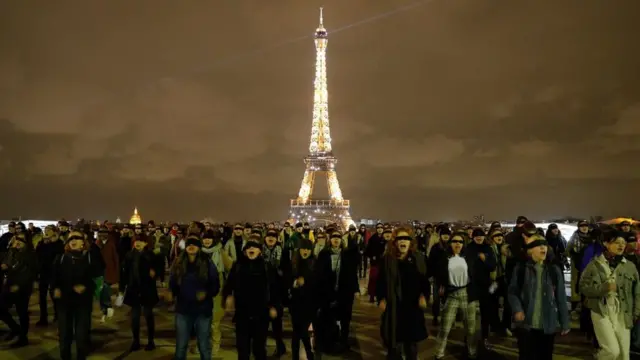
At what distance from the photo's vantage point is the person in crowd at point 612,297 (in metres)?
6.79

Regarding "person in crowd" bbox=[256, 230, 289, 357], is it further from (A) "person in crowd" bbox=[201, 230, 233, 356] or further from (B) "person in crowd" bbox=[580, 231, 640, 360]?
(B) "person in crowd" bbox=[580, 231, 640, 360]

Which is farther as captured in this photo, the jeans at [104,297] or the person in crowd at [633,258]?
the jeans at [104,297]

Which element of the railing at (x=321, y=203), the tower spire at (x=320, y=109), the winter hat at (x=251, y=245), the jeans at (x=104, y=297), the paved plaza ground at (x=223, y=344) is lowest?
the paved plaza ground at (x=223, y=344)

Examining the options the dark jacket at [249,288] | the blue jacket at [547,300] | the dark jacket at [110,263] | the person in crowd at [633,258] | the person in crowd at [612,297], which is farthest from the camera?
the dark jacket at [110,263]

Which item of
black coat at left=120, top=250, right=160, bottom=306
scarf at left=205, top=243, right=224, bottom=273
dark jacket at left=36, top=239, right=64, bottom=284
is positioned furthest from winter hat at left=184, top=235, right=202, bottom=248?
dark jacket at left=36, top=239, right=64, bottom=284

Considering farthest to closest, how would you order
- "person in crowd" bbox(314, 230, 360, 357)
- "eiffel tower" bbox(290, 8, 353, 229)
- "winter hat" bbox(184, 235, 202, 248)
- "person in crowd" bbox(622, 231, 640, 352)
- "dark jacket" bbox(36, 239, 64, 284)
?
"eiffel tower" bbox(290, 8, 353, 229) < "dark jacket" bbox(36, 239, 64, 284) < "person in crowd" bbox(314, 230, 360, 357) < "person in crowd" bbox(622, 231, 640, 352) < "winter hat" bbox(184, 235, 202, 248)

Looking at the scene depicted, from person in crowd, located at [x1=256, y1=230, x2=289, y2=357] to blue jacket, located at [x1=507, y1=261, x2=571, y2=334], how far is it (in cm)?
289

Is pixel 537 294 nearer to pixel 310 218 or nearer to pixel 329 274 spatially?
pixel 329 274

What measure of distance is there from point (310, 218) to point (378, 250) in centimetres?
6188

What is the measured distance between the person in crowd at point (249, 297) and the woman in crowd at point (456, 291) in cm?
254

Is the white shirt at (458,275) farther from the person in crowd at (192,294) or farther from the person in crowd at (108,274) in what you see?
the person in crowd at (108,274)

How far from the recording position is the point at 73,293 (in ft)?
24.7

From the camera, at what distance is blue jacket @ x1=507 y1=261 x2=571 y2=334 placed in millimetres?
6422

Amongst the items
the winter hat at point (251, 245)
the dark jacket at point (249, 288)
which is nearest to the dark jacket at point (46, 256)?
the dark jacket at point (249, 288)
